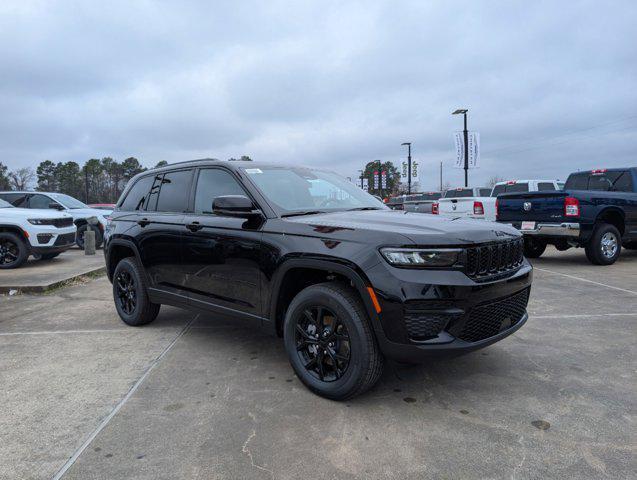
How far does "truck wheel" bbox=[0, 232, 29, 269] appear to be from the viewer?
9.63 meters

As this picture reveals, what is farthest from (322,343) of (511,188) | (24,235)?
(511,188)

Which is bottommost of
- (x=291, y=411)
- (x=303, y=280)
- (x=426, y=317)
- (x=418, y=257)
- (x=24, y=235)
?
(x=291, y=411)

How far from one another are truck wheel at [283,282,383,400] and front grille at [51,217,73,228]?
904 cm

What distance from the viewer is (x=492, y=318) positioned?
2988mm

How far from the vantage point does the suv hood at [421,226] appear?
279 cm

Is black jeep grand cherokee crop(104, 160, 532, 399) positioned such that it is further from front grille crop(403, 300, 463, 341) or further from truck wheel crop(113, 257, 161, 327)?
truck wheel crop(113, 257, 161, 327)

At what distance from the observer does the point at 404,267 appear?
274 centimetres

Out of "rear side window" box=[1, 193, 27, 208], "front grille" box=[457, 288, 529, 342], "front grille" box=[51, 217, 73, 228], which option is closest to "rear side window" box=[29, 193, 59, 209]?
"rear side window" box=[1, 193, 27, 208]

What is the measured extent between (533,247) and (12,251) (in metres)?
11.5

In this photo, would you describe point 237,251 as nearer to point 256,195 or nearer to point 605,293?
point 256,195

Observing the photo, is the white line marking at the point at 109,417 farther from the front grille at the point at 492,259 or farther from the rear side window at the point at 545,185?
the rear side window at the point at 545,185

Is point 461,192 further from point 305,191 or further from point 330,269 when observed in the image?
point 330,269

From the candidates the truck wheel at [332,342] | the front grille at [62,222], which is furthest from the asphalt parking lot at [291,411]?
the front grille at [62,222]

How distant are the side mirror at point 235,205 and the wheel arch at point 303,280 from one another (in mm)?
523
